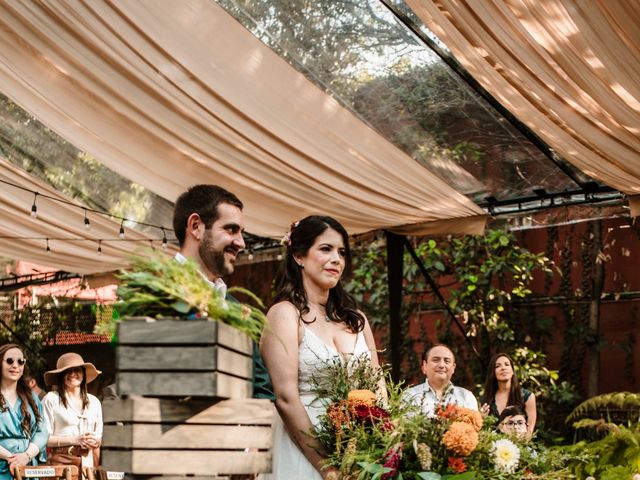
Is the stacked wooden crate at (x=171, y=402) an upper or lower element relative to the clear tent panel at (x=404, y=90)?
lower

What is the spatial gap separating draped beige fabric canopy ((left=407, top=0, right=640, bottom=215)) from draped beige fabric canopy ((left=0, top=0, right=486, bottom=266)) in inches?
42.2

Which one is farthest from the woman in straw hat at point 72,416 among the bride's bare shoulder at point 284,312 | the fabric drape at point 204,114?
the bride's bare shoulder at point 284,312

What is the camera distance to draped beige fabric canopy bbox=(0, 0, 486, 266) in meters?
5.41

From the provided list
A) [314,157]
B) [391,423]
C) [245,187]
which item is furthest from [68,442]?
[391,423]

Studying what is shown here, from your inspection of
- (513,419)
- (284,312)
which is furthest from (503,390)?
(284,312)

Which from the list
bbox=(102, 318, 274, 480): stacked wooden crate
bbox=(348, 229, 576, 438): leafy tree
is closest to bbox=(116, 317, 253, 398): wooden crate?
bbox=(102, 318, 274, 480): stacked wooden crate

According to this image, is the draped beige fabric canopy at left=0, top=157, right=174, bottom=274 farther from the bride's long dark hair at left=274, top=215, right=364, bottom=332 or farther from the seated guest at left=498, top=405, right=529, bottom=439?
the bride's long dark hair at left=274, top=215, right=364, bottom=332

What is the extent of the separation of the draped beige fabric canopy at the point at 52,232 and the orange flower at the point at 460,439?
209 inches

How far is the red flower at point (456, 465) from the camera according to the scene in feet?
9.27

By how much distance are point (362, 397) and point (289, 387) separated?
370 mm

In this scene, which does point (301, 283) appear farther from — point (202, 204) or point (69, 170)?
point (69, 170)

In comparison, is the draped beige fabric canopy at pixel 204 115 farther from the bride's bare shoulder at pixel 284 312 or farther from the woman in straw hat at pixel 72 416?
the bride's bare shoulder at pixel 284 312

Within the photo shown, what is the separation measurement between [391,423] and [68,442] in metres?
4.92

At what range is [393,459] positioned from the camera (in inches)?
111
